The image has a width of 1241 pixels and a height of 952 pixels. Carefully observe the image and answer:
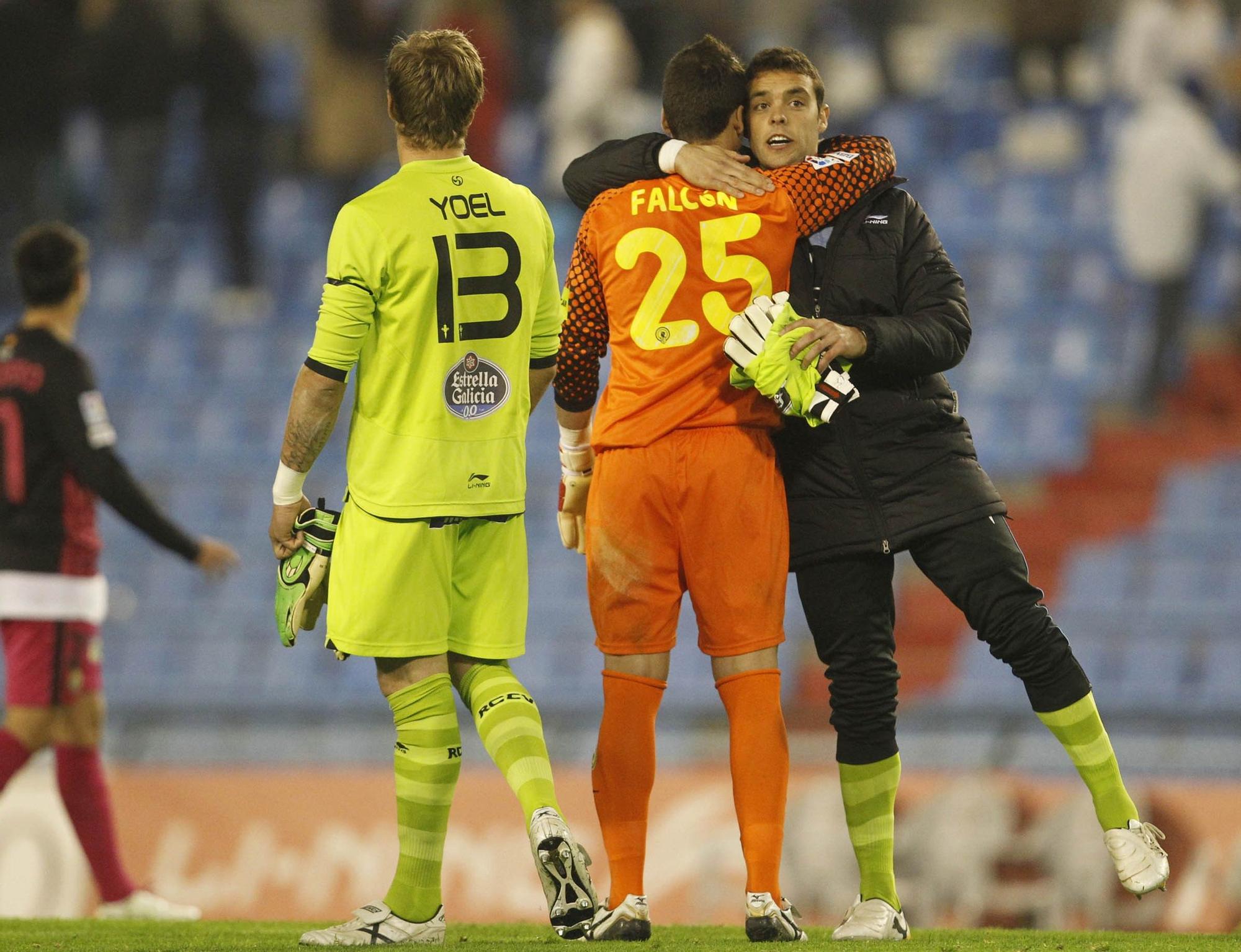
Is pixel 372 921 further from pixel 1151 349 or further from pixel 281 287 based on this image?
pixel 281 287

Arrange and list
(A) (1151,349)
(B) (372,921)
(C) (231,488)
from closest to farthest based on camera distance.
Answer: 1. (B) (372,921)
2. (A) (1151,349)
3. (C) (231,488)

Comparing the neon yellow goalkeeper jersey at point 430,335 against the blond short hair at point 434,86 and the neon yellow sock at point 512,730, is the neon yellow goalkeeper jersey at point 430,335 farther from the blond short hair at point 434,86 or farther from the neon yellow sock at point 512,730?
the neon yellow sock at point 512,730

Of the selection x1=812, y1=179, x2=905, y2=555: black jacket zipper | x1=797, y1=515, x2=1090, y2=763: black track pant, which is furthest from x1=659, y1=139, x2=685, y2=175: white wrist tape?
x1=797, y1=515, x2=1090, y2=763: black track pant

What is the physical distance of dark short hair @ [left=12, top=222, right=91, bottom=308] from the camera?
225 inches

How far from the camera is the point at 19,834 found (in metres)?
7.62

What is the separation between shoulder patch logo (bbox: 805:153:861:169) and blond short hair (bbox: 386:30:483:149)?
0.85m

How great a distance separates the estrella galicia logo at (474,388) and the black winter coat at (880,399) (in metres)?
0.59

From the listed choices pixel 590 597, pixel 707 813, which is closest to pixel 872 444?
pixel 590 597

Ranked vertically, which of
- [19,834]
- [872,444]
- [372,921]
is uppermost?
[872,444]

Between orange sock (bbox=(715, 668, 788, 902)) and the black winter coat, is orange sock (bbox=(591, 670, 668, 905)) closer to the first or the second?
orange sock (bbox=(715, 668, 788, 902))

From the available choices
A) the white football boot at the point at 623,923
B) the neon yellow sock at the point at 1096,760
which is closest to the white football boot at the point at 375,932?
the white football boot at the point at 623,923

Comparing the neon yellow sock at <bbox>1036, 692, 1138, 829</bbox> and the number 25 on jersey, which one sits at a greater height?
the number 25 on jersey

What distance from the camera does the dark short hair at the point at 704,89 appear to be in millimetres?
4121

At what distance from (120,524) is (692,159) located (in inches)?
381
